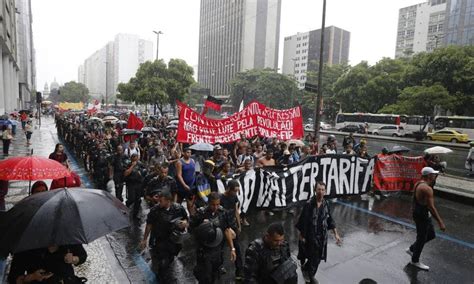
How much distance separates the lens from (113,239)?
19.3 feet

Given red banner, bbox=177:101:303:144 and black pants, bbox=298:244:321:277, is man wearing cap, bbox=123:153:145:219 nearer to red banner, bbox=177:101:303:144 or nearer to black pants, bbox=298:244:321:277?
red banner, bbox=177:101:303:144

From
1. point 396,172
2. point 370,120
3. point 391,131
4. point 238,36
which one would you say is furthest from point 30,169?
point 238,36

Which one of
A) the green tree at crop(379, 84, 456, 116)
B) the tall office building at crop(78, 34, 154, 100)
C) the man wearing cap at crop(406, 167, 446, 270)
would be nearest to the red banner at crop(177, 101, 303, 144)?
the man wearing cap at crop(406, 167, 446, 270)

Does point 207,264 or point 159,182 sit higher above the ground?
point 159,182

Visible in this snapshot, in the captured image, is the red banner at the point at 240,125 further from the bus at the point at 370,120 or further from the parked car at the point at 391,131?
the bus at the point at 370,120

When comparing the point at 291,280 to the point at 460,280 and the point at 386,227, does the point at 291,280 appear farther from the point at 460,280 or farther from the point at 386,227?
the point at 386,227

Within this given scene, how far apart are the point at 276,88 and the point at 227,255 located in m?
55.8

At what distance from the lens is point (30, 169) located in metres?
3.84

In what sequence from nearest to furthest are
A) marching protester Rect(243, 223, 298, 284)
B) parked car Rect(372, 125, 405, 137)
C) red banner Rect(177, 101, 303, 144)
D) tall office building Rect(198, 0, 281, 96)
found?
marching protester Rect(243, 223, 298, 284) < red banner Rect(177, 101, 303, 144) < parked car Rect(372, 125, 405, 137) < tall office building Rect(198, 0, 281, 96)

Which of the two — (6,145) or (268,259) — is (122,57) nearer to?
(6,145)

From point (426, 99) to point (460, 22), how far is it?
40.0 metres

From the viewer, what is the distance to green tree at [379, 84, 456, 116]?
104 feet

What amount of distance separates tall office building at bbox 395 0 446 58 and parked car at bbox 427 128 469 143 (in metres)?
49.0

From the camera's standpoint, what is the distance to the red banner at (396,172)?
9.25 metres
